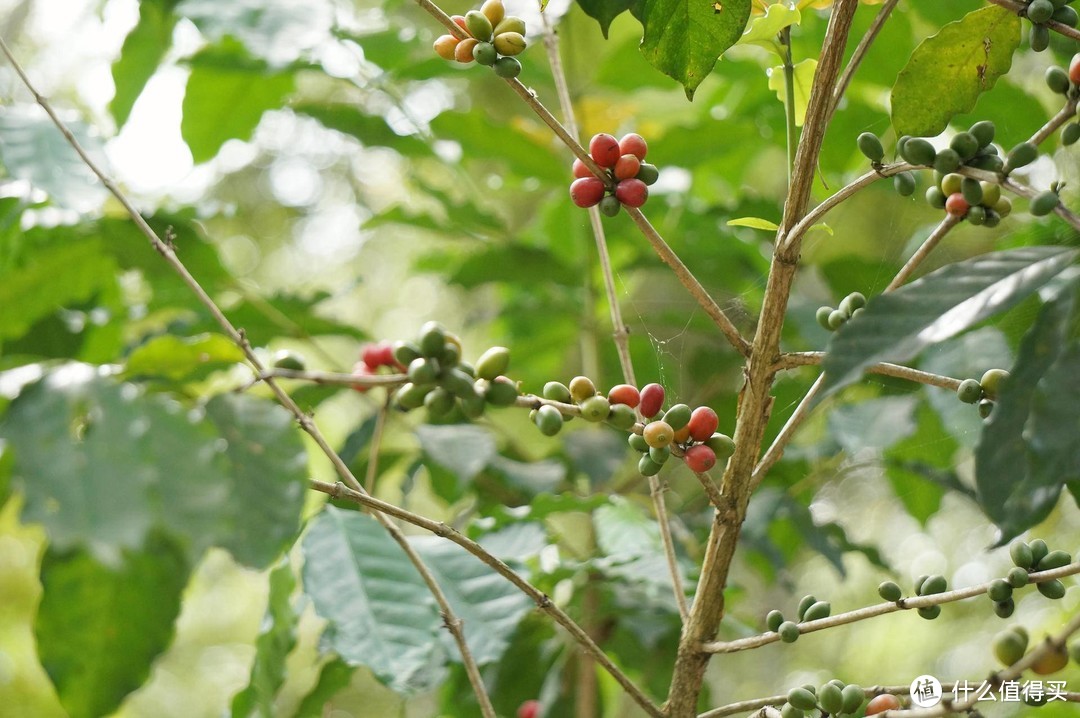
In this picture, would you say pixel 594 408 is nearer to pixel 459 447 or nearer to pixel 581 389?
pixel 581 389

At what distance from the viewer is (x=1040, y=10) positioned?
1.61 feet

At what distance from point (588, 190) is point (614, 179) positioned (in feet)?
0.06

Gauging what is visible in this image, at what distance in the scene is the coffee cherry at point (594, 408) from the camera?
486 mm

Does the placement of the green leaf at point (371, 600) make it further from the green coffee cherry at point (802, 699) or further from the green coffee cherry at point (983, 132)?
the green coffee cherry at point (983, 132)

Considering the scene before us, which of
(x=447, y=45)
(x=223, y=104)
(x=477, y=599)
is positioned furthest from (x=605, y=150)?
(x=223, y=104)

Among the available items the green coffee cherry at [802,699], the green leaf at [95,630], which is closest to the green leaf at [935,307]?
the green coffee cherry at [802,699]

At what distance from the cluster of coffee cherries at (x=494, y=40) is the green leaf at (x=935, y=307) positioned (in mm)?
243

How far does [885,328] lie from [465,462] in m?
0.62

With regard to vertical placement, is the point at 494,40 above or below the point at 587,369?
above

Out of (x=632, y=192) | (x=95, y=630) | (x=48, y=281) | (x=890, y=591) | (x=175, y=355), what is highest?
(x=632, y=192)

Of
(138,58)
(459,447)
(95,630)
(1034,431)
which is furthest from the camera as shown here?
(138,58)

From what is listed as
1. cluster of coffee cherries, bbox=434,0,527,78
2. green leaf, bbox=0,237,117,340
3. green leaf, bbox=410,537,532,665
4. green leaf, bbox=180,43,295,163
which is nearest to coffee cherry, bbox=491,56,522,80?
cluster of coffee cherries, bbox=434,0,527,78

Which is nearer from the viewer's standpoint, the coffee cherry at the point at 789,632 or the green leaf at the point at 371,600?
the coffee cherry at the point at 789,632

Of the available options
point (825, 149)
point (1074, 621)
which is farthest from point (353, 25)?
point (1074, 621)
